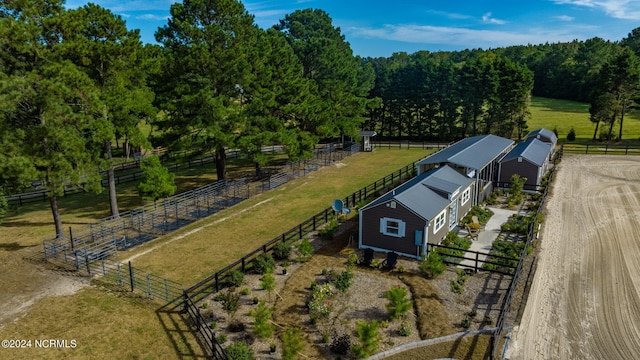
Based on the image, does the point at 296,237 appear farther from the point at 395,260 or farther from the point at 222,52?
the point at 222,52

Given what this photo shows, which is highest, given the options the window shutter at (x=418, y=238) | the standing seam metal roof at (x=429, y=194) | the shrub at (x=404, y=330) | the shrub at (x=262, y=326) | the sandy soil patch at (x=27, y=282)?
the standing seam metal roof at (x=429, y=194)

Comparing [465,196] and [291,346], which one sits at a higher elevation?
[465,196]

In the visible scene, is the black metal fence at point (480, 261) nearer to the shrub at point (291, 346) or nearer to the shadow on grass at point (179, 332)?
the shrub at point (291, 346)

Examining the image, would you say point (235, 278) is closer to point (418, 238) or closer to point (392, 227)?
point (392, 227)

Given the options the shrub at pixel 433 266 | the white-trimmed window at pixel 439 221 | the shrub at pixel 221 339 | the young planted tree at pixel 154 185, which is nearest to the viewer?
the shrub at pixel 221 339

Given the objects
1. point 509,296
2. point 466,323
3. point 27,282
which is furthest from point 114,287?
point 509,296

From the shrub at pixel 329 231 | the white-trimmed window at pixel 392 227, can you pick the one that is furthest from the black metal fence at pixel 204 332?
the white-trimmed window at pixel 392 227
